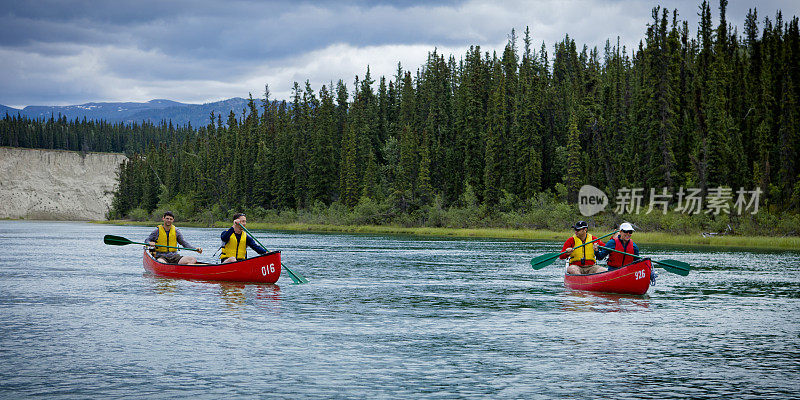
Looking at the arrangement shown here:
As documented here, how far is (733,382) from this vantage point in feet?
38.9

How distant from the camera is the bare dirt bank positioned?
562 feet

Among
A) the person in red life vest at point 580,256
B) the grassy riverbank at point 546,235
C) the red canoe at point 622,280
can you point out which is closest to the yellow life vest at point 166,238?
the person in red life vest at point 580,256

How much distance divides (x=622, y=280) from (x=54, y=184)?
18478 centimetres

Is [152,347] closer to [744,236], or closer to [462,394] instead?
[462,394]

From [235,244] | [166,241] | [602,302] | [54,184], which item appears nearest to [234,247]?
[235,244]

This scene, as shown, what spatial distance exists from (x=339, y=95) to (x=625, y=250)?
109 metres

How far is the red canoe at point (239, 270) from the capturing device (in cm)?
2434

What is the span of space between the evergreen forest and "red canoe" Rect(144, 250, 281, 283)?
53756 millimetres

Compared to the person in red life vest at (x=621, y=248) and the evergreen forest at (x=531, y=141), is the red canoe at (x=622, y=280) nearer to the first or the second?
the person in red life vest at (x=621, y=248)

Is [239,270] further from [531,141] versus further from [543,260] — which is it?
[531,141]

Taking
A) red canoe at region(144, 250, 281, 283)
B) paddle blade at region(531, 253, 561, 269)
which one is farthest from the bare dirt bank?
paddle blade at region(531, 253, 561, 269)

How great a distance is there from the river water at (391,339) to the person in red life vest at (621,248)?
1.18 m

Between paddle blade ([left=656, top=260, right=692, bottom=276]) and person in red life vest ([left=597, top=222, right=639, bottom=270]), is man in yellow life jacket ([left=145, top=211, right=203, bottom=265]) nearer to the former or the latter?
person in red life vest ([left=597, top=222, right=639, bottom=270])

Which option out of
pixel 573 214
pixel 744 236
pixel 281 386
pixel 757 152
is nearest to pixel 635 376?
pixel 281 386
